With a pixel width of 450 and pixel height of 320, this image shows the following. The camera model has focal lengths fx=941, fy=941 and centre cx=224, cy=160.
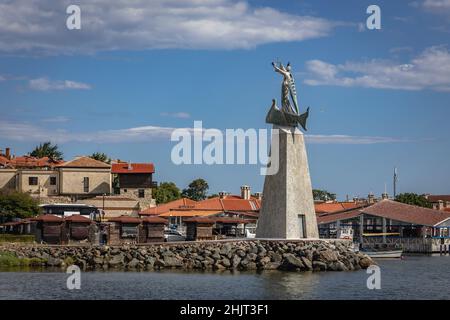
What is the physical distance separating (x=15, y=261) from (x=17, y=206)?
852 inches

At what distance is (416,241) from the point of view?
9588 cm

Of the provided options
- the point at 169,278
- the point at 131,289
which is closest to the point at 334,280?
the point at 169,278

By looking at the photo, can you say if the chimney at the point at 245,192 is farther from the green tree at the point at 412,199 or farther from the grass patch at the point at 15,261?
the grass patch at the point at 15,261

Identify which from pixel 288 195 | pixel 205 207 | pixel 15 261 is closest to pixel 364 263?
pixel 288 195

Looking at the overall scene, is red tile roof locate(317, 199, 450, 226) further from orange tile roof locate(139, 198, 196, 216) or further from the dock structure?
orange tile roof locate(139, 198, 196, 216)

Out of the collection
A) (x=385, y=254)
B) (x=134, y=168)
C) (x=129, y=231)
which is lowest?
(x=385, y=254)

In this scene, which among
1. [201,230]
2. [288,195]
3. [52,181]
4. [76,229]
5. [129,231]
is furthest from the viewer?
[52,181]

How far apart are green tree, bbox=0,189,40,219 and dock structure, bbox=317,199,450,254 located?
96.1ft

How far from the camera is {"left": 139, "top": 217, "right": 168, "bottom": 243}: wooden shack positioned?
206ft

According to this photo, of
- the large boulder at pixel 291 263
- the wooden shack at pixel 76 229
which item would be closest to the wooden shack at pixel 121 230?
the wooden shack at pixel 76 229

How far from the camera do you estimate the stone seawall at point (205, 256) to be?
56.1 meters

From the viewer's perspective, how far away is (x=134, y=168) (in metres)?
93.5

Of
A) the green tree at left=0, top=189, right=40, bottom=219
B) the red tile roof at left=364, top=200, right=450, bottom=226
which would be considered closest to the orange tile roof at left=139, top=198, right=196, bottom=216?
the green tree at left=0, top=189, right=40, bottom=219

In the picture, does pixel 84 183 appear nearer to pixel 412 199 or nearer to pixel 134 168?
pixel 134 168
